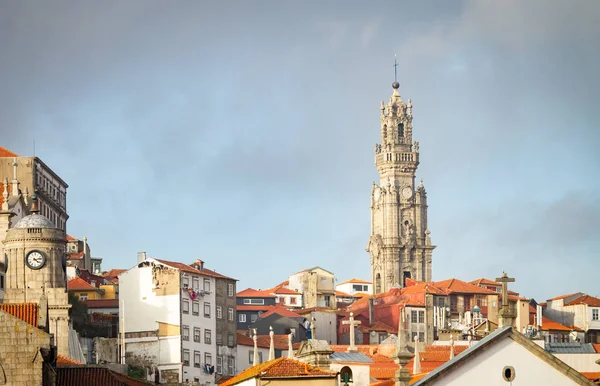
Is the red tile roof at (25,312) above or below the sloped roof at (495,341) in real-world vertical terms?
above

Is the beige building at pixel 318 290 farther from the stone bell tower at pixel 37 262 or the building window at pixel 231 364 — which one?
the stone bell tower at pixel 37 262

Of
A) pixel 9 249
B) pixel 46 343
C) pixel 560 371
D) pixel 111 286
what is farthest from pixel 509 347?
pixel 111 286

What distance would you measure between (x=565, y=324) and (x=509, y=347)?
13810 centimetres

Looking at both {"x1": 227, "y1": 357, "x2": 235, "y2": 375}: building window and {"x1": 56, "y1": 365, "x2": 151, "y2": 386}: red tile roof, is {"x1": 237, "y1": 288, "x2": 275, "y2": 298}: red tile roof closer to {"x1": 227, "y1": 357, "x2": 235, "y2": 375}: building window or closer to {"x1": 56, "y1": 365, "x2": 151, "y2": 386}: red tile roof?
{"x1": 227, "y1": 357, "x2": 235, "y2": 375}: building window

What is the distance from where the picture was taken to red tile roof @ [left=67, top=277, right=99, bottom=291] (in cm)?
14538

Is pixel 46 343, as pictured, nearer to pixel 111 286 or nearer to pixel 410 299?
pixel 111 286

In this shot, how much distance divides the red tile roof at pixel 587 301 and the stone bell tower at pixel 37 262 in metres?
83.4

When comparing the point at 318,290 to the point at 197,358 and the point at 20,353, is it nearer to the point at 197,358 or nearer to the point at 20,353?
the point at 197,358

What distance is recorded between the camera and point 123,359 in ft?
415

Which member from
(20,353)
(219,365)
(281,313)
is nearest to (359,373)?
(20,353)

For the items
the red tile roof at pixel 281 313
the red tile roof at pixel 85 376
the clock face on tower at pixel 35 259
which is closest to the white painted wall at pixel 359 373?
the red tile roof at pixel 85 376

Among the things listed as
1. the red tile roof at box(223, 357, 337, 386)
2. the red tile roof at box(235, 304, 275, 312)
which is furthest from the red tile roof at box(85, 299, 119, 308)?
the red tile roof at box(223, 357, 337, 386)

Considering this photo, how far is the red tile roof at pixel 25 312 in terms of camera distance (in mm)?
66250

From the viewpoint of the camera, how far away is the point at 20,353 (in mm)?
62188
